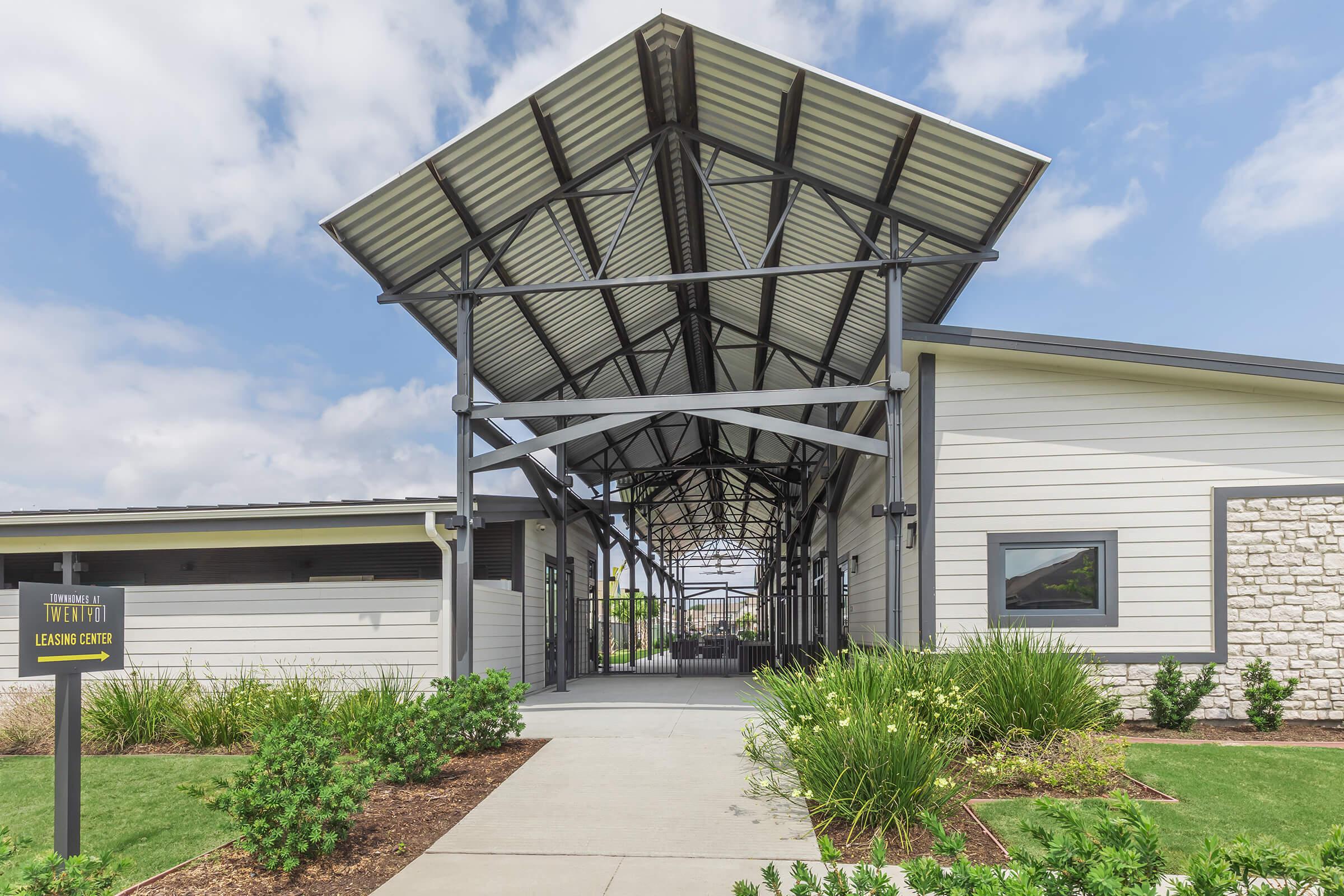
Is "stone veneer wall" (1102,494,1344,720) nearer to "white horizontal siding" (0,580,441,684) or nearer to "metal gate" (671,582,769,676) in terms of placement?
"white horizontal siding" (0,580,441,684)

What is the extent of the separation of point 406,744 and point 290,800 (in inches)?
76.8

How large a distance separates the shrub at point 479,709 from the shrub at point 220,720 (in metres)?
1.91

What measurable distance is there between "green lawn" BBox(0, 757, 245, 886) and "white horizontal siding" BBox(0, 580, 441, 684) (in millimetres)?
3141

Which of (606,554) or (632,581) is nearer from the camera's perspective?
(606,554)

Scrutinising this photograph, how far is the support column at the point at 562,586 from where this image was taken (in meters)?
14.7

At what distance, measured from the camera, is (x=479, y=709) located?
779 cm

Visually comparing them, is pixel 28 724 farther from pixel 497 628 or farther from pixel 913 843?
pixel 913 843

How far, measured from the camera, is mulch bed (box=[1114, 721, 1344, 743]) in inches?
325

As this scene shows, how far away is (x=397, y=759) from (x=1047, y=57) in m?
9.67

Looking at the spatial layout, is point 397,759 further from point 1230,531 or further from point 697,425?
point 697,425

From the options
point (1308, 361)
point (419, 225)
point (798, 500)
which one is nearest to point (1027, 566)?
point (1308, 361)

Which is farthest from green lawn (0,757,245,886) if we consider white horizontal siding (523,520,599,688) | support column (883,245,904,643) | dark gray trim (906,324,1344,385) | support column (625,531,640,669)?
support column (625,531,640,669)

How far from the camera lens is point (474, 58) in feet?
37.6

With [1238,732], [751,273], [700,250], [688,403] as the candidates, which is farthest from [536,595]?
[1238,732]
